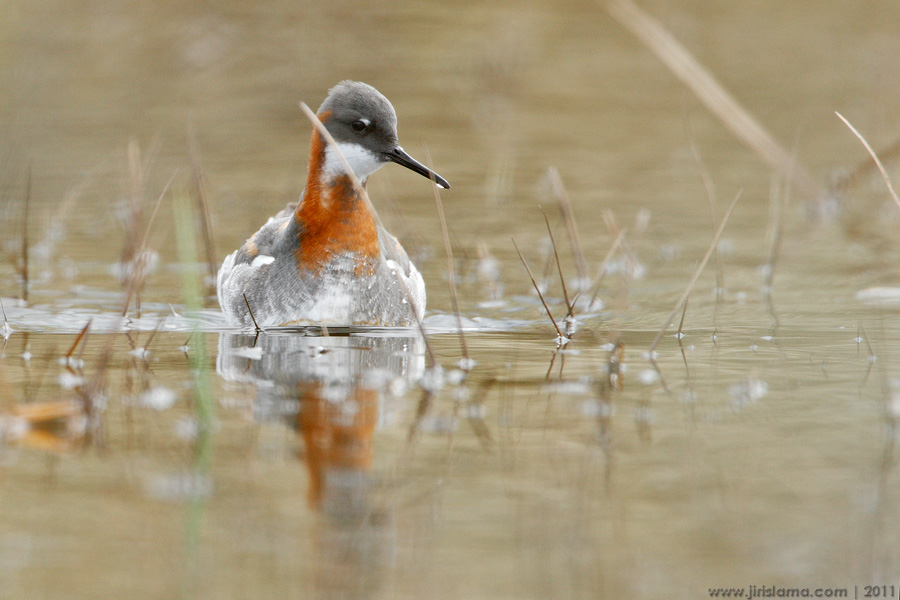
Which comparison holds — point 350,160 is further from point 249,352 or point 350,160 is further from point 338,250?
point 249,352

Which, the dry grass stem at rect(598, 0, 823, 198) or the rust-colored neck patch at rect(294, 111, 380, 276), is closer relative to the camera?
the dry grass stem at rect(598, 0, 823, 198)

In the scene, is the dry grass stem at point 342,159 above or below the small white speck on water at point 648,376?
above

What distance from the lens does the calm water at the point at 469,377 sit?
3.48 m

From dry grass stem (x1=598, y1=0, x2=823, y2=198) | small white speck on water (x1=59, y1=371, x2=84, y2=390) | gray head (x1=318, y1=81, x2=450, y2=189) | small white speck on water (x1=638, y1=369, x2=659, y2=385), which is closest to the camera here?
dry grass stem (x1=598, y1=0, x2=823, y2=198)

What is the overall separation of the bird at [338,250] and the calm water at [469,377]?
0.71 feet

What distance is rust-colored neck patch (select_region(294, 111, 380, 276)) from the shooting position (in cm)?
651

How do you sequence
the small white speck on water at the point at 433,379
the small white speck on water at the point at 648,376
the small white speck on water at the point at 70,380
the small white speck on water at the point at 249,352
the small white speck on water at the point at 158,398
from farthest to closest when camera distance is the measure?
the small white speck on water at the point at 249,352 < the small white speck on water at the point at 648,376 < the small white speck on water at the point at 433,379 < the small white speck on water at the point at 70,380 < the small white speck on water at the point at 158,398

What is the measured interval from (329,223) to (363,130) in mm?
523

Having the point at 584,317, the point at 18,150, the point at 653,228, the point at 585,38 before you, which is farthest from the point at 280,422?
the point at 585,38

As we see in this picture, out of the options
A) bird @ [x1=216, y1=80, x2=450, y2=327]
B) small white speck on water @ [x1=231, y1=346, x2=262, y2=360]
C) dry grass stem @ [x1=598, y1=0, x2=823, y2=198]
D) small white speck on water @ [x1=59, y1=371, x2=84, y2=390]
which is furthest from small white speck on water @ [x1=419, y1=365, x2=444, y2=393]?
dry grass stem @ [x1=598, y1=0, x2=823, y2=198]

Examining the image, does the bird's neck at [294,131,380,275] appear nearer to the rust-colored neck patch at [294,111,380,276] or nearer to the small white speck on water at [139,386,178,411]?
the rust-colored neck patch at [294,111,380,276]

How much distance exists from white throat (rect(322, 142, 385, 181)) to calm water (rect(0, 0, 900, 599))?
2.15 ft

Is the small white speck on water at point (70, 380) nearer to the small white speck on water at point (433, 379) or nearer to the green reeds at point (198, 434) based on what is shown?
the green reeds at point (198, 434)

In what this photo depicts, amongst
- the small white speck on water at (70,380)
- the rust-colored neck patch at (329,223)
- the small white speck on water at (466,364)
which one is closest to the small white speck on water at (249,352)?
the rust-colored neck patch at (329,223)
